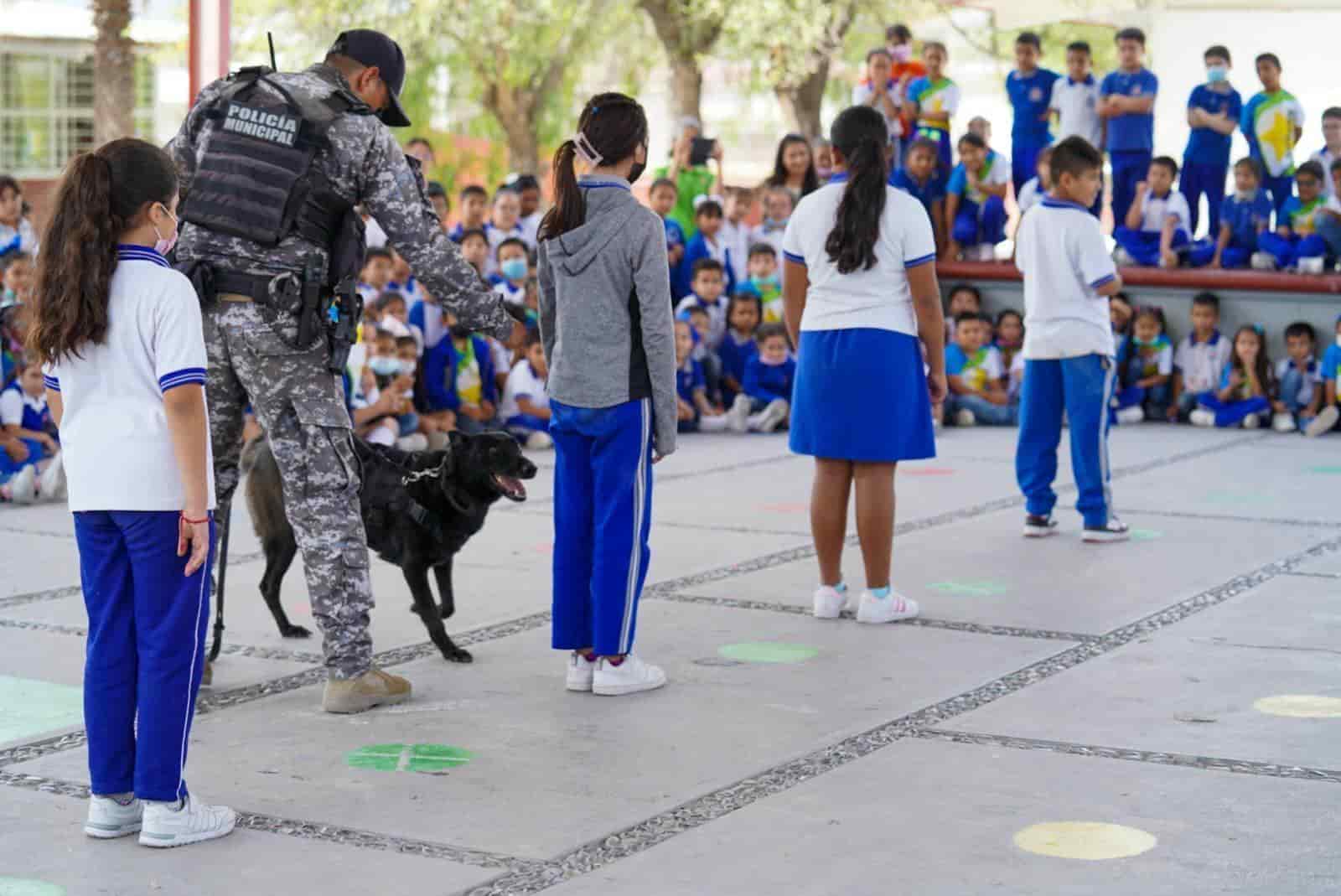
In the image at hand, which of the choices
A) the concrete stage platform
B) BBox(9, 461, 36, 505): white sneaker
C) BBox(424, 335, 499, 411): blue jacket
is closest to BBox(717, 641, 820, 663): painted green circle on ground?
the concrete stage platform

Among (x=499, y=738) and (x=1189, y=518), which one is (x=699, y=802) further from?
(x=1189, y=518)

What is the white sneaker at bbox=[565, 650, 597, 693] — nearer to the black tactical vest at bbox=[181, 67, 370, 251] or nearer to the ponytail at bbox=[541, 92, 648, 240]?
the ponytail at bbox=[541, 92, 648, 240]

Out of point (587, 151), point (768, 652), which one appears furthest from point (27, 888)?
point (768, 652)

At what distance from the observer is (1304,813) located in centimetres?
439

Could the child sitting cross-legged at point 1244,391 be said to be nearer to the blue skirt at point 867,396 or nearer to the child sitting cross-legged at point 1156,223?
the child sitting cross-legged at point 1156,223

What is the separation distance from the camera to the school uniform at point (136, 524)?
4004 mm

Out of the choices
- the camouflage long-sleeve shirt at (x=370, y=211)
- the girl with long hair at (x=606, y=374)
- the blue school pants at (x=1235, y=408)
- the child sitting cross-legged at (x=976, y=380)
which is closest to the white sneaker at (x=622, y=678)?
the girl with long hair at (x=606, y=374)

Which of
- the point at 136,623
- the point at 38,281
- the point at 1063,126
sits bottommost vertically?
the point at 136,623

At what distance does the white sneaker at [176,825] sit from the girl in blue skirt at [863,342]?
2992mm

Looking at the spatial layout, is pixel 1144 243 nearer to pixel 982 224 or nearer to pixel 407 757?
pixel 982 224

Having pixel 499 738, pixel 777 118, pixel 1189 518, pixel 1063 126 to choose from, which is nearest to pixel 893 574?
pixel 1189 518

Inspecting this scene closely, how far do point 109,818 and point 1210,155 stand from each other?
1213cm

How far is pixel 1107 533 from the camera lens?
833 cm

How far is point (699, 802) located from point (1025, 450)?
14.4 feet
